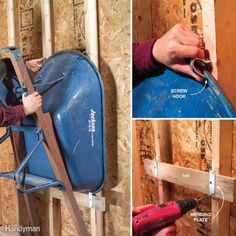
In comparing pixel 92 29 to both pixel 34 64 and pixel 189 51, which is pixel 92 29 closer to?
pixel 34 64

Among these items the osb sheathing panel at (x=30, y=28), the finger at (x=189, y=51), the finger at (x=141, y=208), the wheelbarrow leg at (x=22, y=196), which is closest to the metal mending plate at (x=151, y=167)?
the finger at (x=141, y=208)

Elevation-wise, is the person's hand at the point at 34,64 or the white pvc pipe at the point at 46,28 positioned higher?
the white pvc pipe at the point at 46,28

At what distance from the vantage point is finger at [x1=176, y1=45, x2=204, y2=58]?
1010 millimetres

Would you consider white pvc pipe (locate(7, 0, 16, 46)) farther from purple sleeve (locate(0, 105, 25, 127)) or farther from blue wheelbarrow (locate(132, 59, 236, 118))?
blue wheelbarrow (locate(132, 59, 236, 118))

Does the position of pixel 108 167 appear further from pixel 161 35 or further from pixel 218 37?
pixel 218 37

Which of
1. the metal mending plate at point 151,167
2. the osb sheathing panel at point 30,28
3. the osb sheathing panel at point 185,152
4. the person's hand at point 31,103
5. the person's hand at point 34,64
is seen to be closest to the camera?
the osb sheathing panel at point 185,152

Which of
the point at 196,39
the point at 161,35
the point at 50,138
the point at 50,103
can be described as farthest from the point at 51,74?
the point at 196,39

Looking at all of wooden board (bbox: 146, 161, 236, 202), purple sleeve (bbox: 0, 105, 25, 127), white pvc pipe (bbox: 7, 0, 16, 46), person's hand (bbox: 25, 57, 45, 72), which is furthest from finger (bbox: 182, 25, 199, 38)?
white pvc pipe (bbox: 7, 0, 16, 46)

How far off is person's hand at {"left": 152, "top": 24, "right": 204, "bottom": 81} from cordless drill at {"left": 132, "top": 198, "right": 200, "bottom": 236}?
42 cm

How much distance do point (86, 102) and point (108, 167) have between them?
1.14 feet

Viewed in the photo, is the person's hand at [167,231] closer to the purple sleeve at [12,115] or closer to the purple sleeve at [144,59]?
the purple sleeve at [144,59]

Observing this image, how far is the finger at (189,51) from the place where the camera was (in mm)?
1010

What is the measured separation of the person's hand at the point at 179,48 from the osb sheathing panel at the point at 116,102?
0.39m

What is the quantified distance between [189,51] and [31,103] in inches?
24.9
